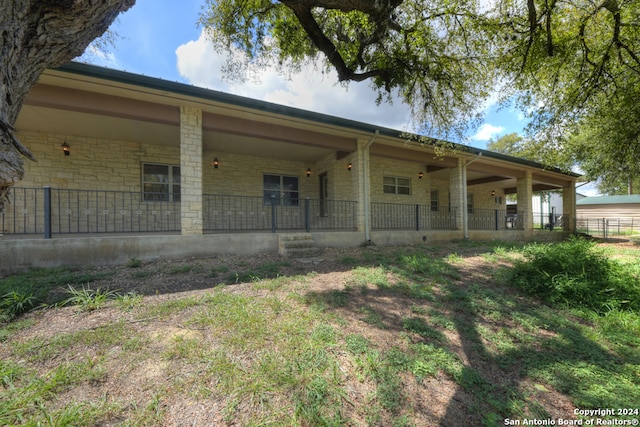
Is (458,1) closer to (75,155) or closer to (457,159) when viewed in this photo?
(457,159)

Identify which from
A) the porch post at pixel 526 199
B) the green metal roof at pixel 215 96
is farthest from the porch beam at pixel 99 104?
the porch post at pixel 526 199

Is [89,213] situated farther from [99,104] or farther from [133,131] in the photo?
[99,104]

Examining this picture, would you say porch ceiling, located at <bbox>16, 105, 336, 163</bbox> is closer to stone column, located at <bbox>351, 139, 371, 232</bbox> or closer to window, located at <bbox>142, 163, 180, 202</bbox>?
window, located at <bbox>142, 163, 180, 202</bbox>

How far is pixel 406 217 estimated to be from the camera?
36.7 feet

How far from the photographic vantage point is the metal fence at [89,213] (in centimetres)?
679

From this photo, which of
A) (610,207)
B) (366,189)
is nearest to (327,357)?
(366,189)

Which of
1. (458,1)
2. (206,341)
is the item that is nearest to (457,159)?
(458,1)

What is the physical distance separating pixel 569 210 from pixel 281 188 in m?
16.4

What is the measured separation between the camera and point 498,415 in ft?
6.10

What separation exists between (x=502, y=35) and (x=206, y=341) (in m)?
8.40

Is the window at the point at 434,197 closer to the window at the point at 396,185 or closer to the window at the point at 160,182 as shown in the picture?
the window at the point at 396,185

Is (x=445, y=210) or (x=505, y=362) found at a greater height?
(x=445, y=210)

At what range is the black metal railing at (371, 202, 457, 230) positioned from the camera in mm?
10454

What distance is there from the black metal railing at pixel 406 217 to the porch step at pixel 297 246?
3.93 meters
